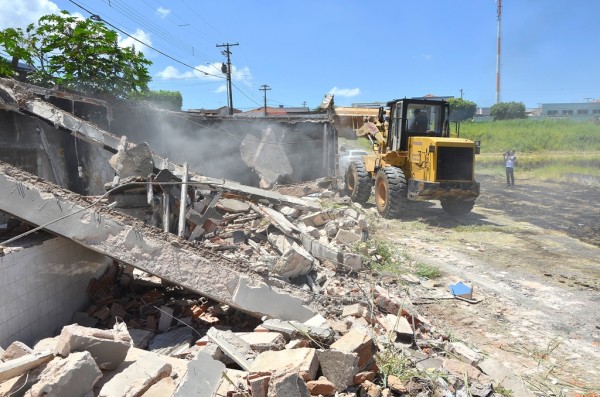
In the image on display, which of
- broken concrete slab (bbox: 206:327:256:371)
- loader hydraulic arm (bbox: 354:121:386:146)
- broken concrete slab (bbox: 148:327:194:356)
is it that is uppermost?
loader hydraulic arm (bbox: 354:121:386:146)

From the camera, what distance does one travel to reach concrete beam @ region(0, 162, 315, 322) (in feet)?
12.7

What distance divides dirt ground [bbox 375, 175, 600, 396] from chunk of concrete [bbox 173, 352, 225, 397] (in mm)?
2767

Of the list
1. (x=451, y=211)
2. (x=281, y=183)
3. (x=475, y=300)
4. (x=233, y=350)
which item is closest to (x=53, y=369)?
(x=233, y=350)

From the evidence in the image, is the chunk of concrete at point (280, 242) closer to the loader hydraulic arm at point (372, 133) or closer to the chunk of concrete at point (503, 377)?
the chunk of concrete at point (503, 377)

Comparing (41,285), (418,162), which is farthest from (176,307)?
(418,162)

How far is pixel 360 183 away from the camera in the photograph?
1230 centimetres

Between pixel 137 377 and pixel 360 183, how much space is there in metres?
9.91

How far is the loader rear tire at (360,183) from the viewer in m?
12.3

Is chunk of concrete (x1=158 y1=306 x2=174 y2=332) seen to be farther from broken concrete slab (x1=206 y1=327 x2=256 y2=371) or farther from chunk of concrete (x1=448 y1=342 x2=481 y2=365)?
chunk of concrete (x1=448 y1=342 x2=481 y2=365)

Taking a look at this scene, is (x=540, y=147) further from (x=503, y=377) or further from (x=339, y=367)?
(x=339, y=367)

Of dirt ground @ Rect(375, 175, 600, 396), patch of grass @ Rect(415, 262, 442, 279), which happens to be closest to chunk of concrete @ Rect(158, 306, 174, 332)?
Result: dirt ground @ Rect(375, 175, 600, 396)

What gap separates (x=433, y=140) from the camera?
1019 centimetres

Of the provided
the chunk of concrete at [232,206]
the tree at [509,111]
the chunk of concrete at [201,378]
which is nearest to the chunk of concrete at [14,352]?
the chunk of concrete at [201,378]

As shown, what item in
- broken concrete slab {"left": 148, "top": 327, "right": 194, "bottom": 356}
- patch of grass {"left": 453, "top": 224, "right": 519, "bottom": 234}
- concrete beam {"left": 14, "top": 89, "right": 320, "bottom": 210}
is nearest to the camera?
broken concrete slab {"left": 148, "top": 327, "right": 194, "bottom": 356}
